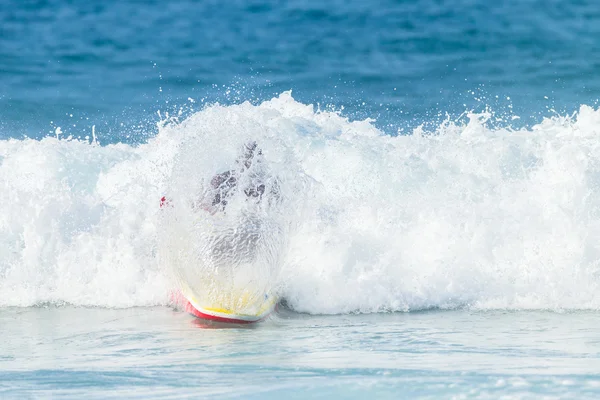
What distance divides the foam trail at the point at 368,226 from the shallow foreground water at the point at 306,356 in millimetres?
583

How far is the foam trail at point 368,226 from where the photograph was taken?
7.59 metres

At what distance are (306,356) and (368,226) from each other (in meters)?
3.51

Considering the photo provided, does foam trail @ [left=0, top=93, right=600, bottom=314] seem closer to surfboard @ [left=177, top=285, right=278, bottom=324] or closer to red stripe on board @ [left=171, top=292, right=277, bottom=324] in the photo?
red stripe on board @ [left=171, top=292, right=277, bottom=324]

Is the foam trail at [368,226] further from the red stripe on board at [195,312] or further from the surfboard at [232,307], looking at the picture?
the surfboard at [232,307]

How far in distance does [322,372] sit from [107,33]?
67.4 ft

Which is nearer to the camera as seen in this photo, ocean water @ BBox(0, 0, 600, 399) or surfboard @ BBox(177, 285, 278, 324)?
ocean water @ BBox(0, 0, 600, 399)

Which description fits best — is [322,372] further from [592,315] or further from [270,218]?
[592,315]

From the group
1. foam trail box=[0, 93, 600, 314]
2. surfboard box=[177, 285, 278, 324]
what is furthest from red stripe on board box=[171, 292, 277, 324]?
foam trail box=[0, 93, 600, 314]

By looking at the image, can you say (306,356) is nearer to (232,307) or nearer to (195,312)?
(232,307)

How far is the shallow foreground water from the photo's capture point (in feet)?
14.4

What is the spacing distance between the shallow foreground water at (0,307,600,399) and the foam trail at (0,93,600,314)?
1.91 ft

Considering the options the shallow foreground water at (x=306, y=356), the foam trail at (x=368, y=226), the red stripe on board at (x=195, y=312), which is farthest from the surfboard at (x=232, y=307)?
the foam trail at (x=368, y=226)

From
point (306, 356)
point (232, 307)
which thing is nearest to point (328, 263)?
point (232, 307)

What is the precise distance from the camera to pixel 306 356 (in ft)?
17.6
